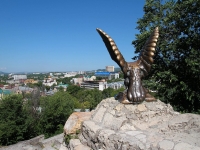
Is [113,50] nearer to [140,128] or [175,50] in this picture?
[140,128]

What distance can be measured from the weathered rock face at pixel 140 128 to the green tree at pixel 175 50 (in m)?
3.46

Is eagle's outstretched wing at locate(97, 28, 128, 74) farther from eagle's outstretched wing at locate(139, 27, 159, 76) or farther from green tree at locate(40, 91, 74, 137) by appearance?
green tree at locate(40, 91, 74, 137)

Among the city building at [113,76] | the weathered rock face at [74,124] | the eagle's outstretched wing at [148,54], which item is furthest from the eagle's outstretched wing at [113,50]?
the city building at [113,76]

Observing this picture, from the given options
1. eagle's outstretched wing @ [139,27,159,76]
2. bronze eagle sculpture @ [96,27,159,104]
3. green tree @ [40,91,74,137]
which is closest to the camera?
bronze eagle sculpture @ [96,27,159,104]

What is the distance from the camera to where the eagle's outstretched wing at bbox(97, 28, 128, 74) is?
5.67 metres

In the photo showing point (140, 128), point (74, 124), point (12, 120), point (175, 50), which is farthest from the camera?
point (12, 120)

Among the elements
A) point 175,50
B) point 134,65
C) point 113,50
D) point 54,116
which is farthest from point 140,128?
point 54,116

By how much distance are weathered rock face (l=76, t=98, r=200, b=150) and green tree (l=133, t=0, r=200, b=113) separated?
3457 mm

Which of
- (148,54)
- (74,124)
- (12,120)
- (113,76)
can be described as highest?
(148,54)

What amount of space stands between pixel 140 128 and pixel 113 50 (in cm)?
240

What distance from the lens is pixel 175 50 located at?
820cm

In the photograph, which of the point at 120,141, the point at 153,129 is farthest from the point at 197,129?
the point at 120,141

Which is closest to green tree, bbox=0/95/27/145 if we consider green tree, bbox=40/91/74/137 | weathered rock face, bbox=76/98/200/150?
green tree, bbox=40/91/74/137

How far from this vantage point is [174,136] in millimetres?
3875
